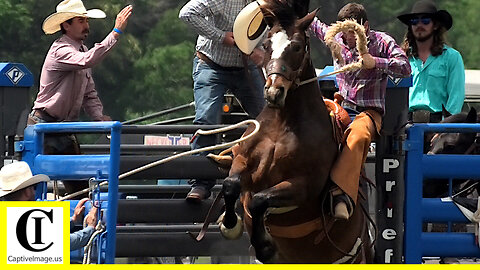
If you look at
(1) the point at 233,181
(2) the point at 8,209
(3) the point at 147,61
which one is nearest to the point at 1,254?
(2) the point at 8,209

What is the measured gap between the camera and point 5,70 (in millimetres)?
8844

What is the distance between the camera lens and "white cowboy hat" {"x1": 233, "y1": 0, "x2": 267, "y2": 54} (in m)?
8.18

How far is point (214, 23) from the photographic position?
9258mm

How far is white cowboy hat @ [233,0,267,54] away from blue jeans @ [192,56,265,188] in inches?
36.4

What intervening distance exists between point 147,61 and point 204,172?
2006cm

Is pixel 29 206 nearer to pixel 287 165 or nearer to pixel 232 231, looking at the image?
pixel 232 231

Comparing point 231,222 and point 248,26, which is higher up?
point 248,26

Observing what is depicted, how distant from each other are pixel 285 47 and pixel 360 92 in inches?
36.2

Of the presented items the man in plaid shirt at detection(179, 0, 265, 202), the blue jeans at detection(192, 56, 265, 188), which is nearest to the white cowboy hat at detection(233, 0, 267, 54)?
the man in plaid shirt at detection(179, 0, 265, 202)

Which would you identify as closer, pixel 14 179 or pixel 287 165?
pixel 14 179

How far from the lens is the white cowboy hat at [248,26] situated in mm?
8180

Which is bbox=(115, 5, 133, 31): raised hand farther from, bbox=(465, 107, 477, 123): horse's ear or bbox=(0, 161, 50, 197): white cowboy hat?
bbox=(465, 107, 477, 123): horse's ear

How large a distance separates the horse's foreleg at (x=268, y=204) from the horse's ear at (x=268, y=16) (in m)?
1.01

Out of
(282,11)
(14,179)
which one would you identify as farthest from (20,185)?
(282,11)
